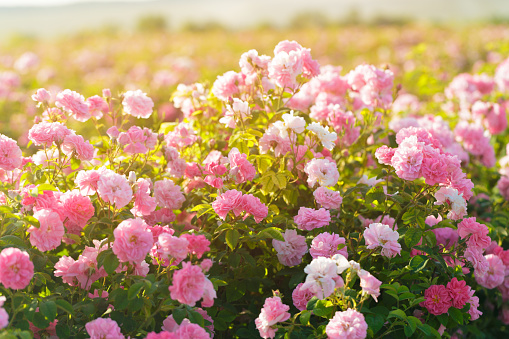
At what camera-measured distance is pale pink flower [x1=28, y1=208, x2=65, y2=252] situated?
158 centimetres

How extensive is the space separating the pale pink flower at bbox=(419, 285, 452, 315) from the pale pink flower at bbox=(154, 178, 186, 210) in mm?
1063

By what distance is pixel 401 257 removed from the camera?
1.94 m

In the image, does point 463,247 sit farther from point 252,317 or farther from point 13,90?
point 13,90

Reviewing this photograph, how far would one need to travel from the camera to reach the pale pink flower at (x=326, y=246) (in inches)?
69.1

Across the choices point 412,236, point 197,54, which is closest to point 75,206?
point 412,236

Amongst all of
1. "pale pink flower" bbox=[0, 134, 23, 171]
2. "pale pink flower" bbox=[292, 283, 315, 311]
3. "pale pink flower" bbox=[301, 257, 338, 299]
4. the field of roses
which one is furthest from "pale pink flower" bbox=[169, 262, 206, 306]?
"pale pink flower" bbox=[0, 134, 23, 171]

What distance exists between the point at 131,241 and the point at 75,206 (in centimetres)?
31

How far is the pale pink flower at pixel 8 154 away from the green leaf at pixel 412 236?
1526 millimetres

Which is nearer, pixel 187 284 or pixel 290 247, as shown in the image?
pixel 187 284

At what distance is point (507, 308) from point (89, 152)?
2.40 m

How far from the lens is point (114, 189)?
1.57m

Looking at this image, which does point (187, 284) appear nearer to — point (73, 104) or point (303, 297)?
point (303, 297)

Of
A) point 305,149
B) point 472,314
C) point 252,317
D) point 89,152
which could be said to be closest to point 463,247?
point 472,314

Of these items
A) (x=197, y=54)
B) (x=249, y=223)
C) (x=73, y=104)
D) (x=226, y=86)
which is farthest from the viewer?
(x=197, y=54)
